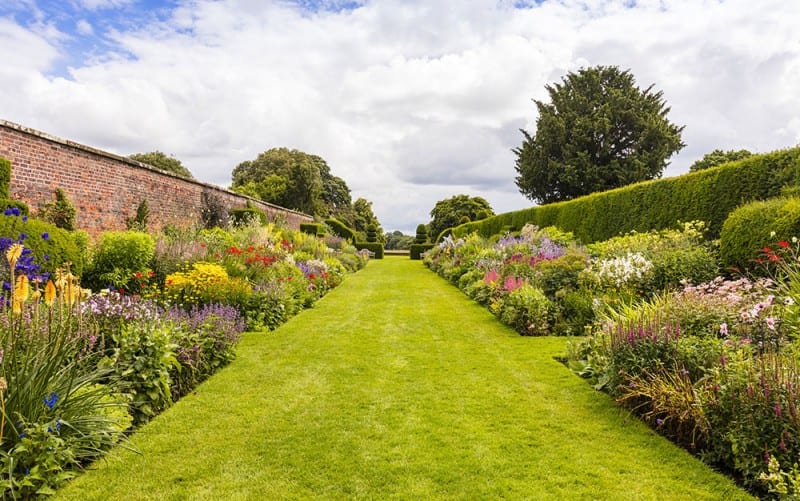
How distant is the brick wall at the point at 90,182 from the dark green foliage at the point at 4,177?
701mm

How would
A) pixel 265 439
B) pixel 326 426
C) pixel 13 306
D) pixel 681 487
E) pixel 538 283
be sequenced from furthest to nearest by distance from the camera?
pixel 538 283 → pixel 326 426 → pixel 265 439 → pixel 681 487 → pixel 13 306

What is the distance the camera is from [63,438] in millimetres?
2844

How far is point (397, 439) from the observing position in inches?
131

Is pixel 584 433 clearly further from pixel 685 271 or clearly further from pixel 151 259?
pixel 151 259

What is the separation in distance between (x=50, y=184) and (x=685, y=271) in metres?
12.3

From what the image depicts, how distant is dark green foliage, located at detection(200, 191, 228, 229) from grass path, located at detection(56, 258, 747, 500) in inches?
479

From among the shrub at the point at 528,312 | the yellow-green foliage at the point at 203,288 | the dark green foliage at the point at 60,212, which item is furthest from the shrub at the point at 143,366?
the dark green foliage at the point at 60,212

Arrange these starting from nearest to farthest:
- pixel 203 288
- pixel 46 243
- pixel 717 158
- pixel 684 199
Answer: pixel 46 243 → pixel 203 288 → pixel 684 199 → pixel 717 158

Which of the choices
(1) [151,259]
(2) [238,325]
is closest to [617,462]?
(2) [238,325]

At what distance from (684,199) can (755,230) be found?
3.06 m

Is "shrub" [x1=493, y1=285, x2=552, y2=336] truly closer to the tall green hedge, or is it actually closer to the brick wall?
the tall green hedge

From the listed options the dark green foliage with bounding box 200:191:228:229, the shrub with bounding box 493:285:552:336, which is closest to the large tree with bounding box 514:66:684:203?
the dark green foliage with bounding box 200:191:228:229

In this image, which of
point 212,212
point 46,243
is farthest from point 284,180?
point 46,243

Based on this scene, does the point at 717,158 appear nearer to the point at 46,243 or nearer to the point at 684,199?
the point at 684,199
